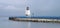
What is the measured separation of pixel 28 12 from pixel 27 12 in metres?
0.31

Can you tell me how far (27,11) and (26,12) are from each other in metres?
0.44

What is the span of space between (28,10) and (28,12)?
3.21 ft

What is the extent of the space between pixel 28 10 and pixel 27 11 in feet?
1.97

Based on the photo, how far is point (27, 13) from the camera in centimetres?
5391

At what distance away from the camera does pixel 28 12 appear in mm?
54094

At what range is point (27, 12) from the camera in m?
54.1

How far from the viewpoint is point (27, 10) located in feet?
180

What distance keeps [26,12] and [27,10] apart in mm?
858

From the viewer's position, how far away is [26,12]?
179 ft

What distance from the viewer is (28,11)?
5441 cm

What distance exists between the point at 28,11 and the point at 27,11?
1.02 feet

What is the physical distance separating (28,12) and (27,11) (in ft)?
1.84

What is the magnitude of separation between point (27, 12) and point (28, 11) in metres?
0.52

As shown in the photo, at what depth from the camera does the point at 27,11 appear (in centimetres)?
5444
